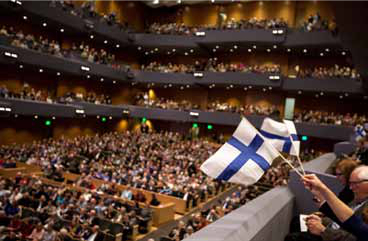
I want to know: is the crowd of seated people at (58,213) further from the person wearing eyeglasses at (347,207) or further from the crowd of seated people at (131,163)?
the person wearing eyeglasses at (347,207)

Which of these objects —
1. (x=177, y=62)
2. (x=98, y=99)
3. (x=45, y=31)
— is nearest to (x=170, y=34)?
(x=177, y=62)

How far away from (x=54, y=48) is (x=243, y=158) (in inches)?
870

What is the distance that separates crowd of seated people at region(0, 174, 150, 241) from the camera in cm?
863

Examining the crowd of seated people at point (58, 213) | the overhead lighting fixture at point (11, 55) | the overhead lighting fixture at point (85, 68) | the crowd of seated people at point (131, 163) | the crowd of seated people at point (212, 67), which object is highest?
the crowd of seated people at point (212, 67)

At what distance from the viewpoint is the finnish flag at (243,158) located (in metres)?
3.16

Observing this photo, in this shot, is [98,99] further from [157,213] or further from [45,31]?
[157,213]

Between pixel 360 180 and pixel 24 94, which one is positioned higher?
pixel 24 94

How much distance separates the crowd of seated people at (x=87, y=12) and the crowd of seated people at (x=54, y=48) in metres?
2.31

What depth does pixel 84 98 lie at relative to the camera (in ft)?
87.6

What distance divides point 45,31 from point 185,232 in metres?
21.2

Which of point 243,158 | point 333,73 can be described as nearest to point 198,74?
point 333,73

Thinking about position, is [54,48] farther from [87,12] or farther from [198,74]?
[198,74]

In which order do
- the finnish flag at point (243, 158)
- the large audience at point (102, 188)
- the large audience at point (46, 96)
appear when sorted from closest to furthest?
the finnish flag at point (243, 158)
the large audience at point (102, 188)
the large audience at point (46, 96)

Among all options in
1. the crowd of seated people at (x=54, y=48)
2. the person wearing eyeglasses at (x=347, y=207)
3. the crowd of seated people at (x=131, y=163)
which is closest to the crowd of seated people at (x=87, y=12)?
the crowd of seated people at (x=54, y=48)
